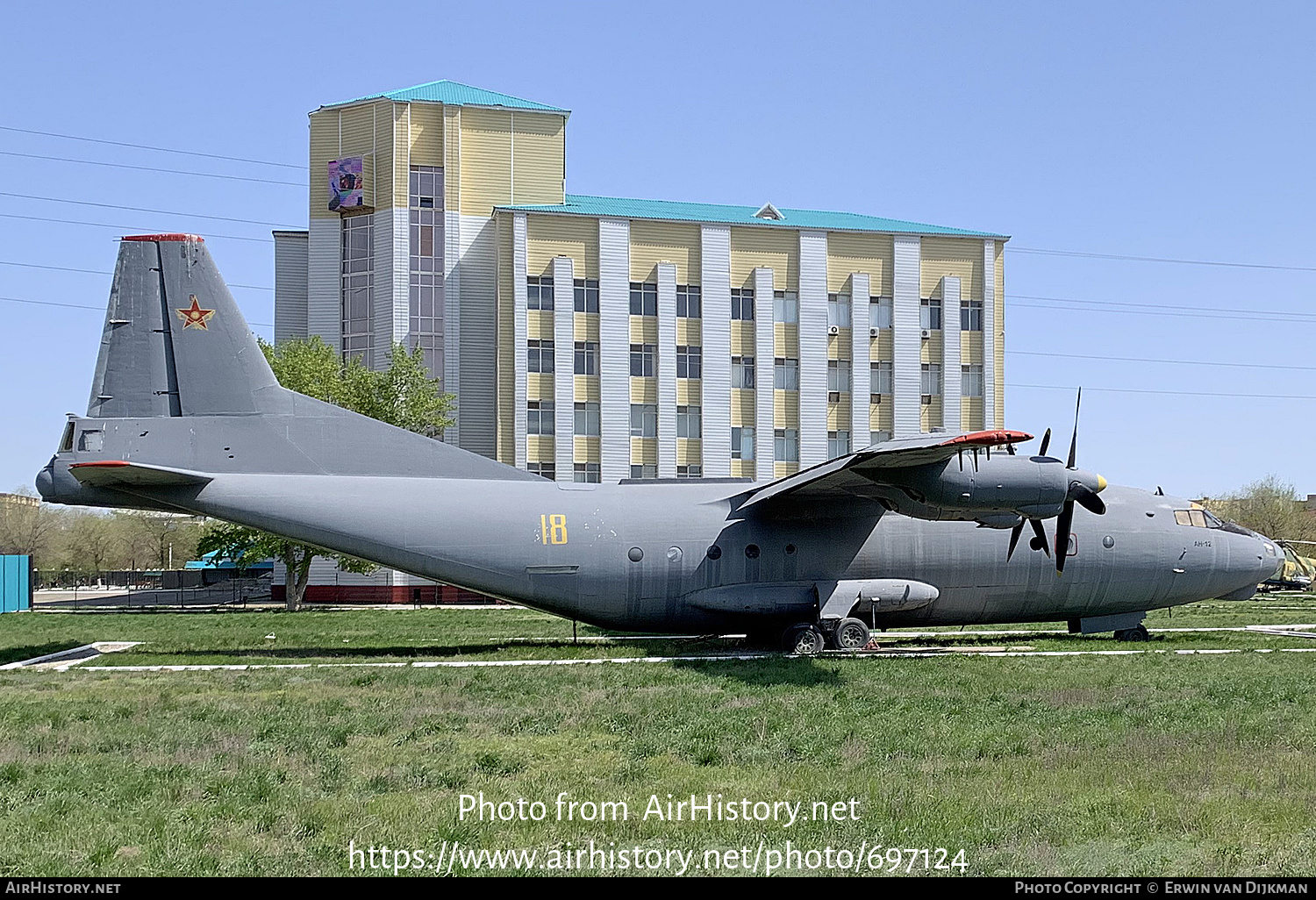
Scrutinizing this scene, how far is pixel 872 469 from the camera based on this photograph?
2180cm

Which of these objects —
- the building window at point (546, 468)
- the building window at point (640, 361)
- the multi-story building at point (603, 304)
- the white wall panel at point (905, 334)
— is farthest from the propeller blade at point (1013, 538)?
the white wall panel at point (905, 334)

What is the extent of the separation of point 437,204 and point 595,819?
58636 millimetres

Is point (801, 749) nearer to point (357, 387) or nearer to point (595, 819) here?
point (595, 819)

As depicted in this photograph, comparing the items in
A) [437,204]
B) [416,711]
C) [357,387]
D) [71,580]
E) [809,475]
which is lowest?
[71,580]

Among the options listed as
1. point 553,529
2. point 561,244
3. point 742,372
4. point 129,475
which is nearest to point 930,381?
point 742,372

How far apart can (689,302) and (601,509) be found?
41552 millimetres

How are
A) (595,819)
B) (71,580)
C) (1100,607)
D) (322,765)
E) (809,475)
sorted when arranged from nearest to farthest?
(595,819) < (322,765) < (809,475) < (1100,607) < (71,580)

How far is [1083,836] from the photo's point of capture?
9484mm

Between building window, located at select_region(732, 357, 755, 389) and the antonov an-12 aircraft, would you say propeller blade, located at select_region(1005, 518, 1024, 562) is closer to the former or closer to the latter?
the antonov an-12 aircraft

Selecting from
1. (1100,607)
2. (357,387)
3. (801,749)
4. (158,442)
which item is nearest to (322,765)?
(801,749)

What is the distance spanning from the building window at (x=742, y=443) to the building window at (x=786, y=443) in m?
1.55

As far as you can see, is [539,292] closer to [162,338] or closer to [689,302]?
[689,302]

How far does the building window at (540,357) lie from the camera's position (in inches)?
2469

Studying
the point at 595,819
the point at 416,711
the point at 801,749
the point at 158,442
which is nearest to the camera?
the point at 595,819
